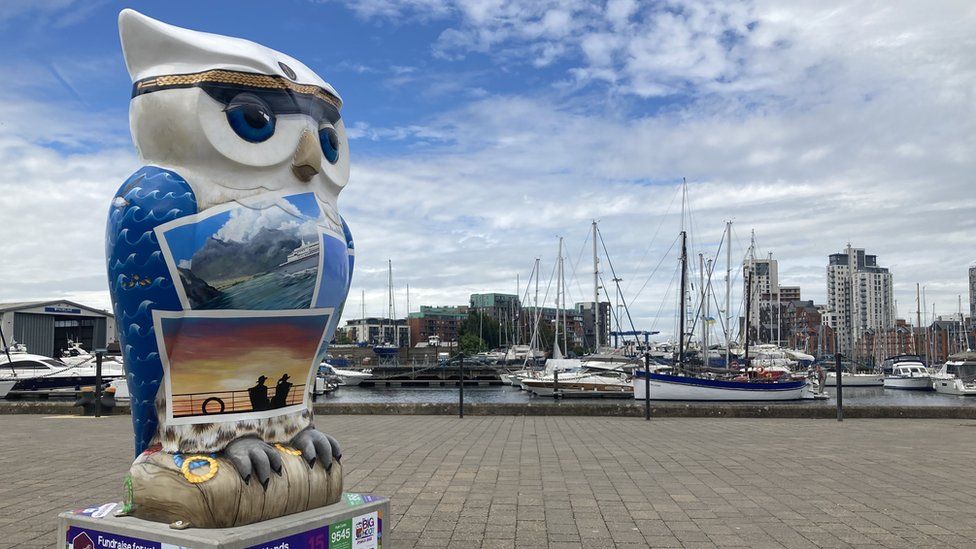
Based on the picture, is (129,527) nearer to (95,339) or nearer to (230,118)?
(230,118)

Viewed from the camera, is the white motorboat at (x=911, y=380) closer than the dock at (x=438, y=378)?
Yes

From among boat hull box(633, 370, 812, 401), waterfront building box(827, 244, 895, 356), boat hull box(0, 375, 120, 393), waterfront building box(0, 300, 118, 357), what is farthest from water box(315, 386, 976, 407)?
waterfront building box(827, 244, 895, 356)

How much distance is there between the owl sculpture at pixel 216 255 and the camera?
443cm

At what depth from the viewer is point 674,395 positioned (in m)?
35.5

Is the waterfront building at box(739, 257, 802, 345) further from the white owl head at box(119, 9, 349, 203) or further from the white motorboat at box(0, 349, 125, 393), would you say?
the white owl head at box(119, 9, 349, 203)

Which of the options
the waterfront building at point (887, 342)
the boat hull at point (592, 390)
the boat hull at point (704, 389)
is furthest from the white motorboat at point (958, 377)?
A: the waterfront building at point (887, 342)

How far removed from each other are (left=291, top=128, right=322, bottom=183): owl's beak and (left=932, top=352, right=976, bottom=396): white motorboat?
53.9 m

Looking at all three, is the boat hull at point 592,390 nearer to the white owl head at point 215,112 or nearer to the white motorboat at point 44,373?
the white motorboat at point 44,373

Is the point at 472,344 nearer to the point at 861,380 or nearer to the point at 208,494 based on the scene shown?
the point at 861,380

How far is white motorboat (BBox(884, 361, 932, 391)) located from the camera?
2213 inches

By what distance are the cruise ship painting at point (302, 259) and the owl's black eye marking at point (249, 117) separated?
70 cm

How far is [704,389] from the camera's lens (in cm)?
3572

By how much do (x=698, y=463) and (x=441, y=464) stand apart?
341 centimetres

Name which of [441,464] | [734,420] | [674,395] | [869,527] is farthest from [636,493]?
[674,395]
